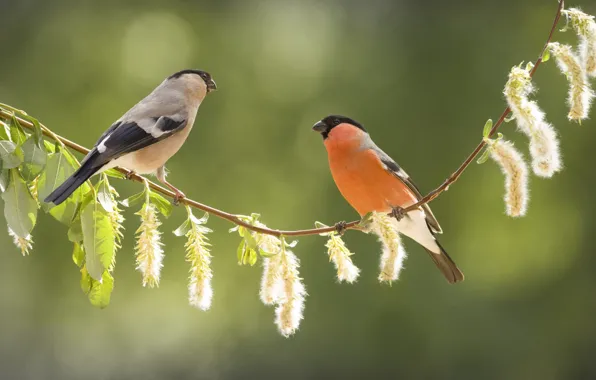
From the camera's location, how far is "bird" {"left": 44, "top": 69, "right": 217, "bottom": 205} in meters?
1.95

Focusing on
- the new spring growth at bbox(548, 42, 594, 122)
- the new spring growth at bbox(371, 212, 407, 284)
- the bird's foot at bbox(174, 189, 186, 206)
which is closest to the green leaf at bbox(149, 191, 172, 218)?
the bird's foot at bbox(174, 189, 186, 206)

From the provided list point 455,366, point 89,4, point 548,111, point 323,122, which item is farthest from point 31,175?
point 89,4

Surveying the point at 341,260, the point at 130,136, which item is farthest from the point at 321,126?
the point at 341,260

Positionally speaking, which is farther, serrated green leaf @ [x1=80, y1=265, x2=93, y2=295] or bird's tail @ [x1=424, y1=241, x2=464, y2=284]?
bird's tail @ [x1=424, y1=241, x2=464, y2=284]

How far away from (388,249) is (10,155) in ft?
2.31

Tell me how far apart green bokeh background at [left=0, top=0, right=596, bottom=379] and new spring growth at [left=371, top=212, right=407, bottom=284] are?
616 cm

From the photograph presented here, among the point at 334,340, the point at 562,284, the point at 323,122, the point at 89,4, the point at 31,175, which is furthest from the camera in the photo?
the point at 89,4

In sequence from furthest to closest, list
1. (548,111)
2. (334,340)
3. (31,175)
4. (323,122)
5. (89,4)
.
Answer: (89,4)
(334,340)
(548,111)
(323,122)
(31,175)

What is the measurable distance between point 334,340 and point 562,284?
2540 mm

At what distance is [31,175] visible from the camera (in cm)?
165

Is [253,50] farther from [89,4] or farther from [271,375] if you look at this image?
[271,375]

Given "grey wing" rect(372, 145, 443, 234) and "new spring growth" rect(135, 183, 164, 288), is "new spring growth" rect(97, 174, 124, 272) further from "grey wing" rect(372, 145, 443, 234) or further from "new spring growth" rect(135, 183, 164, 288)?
"grey wing" rect(372, 145, 443, 234)

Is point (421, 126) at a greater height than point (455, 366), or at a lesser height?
greater

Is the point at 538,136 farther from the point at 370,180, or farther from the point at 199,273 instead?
the point at 370,180
